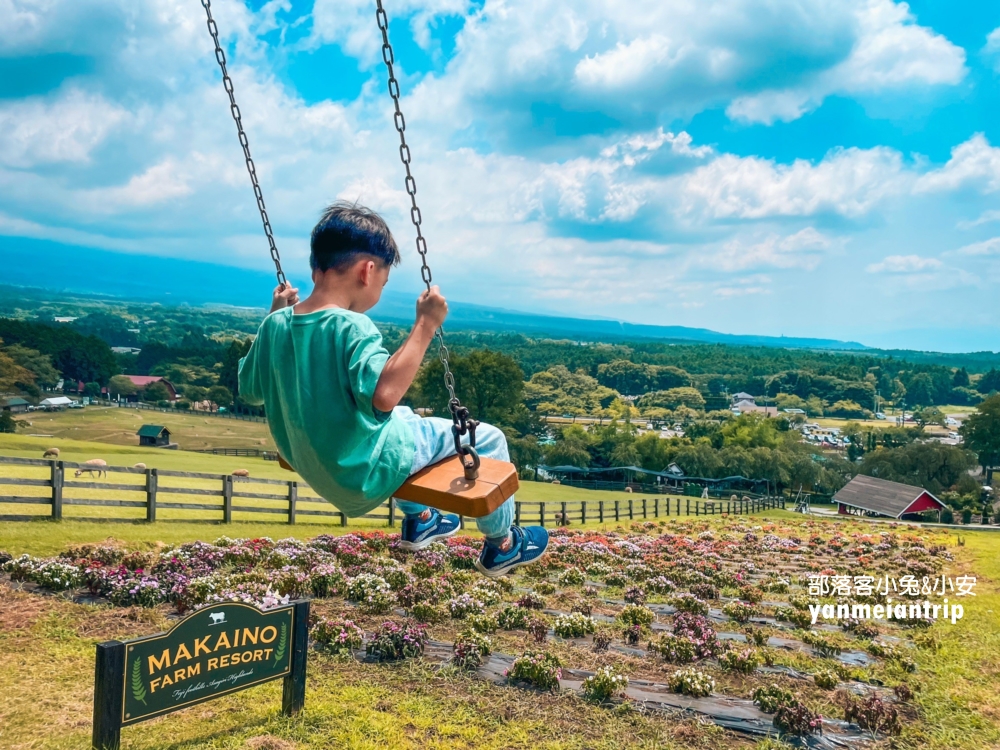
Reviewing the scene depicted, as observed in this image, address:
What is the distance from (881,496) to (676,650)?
1961 inches

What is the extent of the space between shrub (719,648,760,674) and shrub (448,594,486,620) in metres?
3.40

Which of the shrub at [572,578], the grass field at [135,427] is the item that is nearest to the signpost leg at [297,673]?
the shrub at [572,578]

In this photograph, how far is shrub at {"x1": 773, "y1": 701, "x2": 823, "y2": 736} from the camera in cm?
656

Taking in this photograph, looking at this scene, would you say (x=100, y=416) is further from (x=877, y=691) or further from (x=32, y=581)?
(x=877, y=691)

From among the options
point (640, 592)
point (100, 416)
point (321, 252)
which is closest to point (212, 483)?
point (640, 592)

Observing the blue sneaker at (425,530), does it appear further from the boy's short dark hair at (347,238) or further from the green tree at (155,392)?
the green tree at (155,392)

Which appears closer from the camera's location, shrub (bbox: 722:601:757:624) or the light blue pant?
the light blue pant

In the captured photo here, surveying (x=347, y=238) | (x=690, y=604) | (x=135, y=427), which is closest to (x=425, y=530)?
(x=347, y=238)

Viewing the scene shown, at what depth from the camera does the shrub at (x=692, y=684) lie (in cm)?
737

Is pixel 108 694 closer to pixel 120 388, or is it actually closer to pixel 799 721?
pixel 799 721

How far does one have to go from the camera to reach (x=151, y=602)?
29.5 ft

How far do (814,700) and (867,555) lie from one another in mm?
12009

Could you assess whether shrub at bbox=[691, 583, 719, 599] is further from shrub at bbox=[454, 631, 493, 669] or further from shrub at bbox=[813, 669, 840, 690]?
shrub at bbox=[454, 631, 493, 669]

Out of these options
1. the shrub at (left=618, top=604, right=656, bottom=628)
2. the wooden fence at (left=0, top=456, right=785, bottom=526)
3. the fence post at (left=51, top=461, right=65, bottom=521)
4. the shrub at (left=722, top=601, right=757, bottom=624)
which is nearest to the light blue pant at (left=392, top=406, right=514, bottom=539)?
the wooden fence at (left=0, top=456, right=785, bottom=526)
